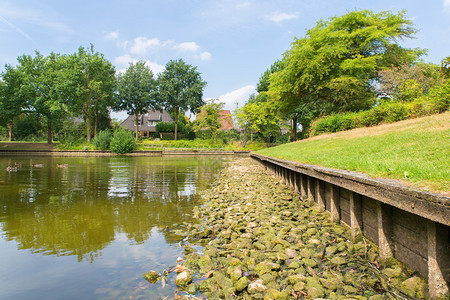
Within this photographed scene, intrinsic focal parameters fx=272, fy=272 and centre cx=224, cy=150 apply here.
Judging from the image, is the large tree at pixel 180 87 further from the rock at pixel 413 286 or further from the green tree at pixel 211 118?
the rock at pixel 413 286

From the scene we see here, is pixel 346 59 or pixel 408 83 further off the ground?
pixel 346 59

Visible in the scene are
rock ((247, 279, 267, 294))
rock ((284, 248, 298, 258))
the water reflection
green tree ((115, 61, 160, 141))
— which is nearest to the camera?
rock ((247, 279, 267, 294))

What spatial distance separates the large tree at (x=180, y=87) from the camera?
59.6 metres

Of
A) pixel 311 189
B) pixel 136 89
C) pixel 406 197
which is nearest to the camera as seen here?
pixel 406 197

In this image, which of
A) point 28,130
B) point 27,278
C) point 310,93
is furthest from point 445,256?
point 28,130

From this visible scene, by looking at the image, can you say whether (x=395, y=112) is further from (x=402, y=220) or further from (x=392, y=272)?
(x=392, y=272)

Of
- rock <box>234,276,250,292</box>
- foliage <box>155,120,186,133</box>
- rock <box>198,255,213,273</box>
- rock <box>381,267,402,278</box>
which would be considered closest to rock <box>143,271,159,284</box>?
rock <box>198,255,213,273</box>

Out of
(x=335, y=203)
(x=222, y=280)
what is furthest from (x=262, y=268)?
(x=335, y=203)

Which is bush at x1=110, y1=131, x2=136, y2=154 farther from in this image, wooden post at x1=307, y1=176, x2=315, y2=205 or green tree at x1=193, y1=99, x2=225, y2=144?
wooden post at x1=307, y1=176, x2=315, y2=205

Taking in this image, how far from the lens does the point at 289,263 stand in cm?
390

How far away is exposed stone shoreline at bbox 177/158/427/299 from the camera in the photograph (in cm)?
317

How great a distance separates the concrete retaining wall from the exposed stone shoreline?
0.67ft

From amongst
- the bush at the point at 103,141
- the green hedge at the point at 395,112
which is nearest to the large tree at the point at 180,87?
the bush at the point at 103,141

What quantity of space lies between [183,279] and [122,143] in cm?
3943
